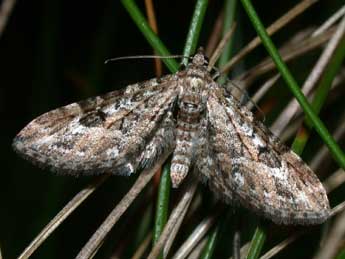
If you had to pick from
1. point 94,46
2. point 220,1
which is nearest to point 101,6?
point 94,46

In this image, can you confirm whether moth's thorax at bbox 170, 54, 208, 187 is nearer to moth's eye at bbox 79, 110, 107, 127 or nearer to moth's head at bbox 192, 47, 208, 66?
moth's head at bbox 192, 47, 208, 66

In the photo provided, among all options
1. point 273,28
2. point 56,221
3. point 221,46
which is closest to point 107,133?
point 56,221

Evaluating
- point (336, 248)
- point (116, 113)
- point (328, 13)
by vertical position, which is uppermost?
point (328, 13)

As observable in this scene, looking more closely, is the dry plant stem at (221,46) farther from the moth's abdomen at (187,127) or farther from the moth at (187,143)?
the moth's abdomen at (187,127)

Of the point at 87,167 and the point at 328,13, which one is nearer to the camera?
the point at 87,167

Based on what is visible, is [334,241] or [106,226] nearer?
[106,226]

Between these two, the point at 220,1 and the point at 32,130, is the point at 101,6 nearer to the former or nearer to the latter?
the point at 220,1

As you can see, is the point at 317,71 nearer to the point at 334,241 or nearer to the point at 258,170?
the point at 258,170

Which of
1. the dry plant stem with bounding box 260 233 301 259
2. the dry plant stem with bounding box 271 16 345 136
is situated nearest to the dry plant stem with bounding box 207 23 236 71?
the dry plant stem with bounding box 271 16 345 136
